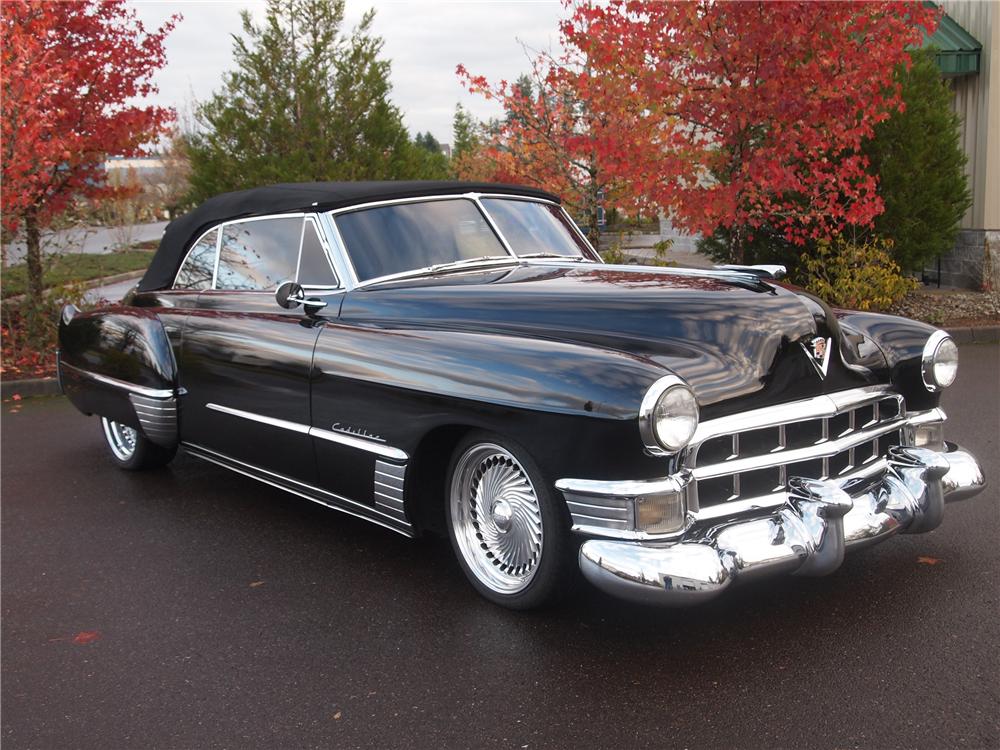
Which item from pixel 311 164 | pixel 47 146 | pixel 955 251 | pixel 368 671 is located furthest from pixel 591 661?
pixel 955 251

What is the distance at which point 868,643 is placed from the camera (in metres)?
3.28

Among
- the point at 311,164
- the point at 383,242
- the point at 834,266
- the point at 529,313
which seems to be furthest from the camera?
the point at 311,164

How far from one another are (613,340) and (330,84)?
1116 centimetres

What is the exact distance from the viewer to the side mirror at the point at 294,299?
14.6 feet

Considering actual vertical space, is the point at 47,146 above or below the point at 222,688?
above

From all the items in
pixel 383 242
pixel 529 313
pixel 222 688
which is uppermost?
pixel 383 242

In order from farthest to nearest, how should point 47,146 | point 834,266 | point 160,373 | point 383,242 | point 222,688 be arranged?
1. point 834,266
2. point 47,146
3. point 160,373
4. point 383,242
5. point 222,688

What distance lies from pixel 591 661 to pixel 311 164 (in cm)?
1111

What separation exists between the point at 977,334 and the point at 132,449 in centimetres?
849

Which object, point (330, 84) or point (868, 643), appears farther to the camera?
point (330, 84)

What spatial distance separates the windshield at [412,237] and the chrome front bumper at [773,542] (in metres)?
1.92

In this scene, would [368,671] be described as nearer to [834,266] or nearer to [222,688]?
[222,688]

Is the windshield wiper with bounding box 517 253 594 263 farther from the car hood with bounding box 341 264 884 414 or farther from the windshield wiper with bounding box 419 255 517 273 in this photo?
the car hood with bounding box 341 264 884 414

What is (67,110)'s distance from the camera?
10406 millimetres
